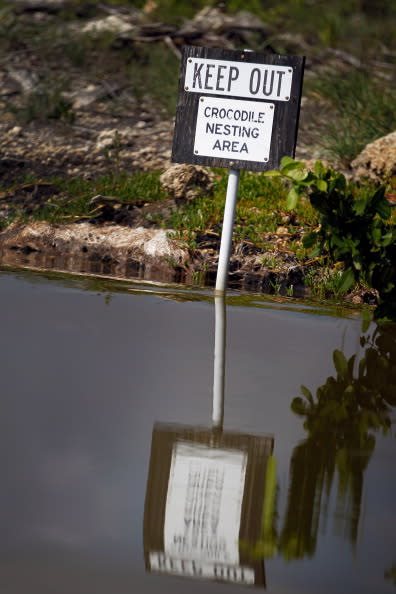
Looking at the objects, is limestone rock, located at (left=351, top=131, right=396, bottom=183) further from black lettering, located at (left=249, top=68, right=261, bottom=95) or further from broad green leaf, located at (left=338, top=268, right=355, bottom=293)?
broad green leaf, located at (left=338, top=268, right=355, bottom=293)

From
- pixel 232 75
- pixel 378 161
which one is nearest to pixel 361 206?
pixel 232 75

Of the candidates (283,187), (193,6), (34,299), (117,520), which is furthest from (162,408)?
(193,6)

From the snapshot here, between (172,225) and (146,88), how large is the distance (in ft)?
15.6

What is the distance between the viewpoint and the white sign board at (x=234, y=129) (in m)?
4.71

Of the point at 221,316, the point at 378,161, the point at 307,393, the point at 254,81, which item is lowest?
the point at 307,393

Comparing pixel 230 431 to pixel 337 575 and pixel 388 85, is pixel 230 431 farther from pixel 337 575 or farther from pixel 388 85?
pixel 388 85

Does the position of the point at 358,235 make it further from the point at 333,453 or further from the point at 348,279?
the point at 333,453

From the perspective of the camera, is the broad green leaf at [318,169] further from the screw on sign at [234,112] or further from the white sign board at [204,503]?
the white sign board at [204,503]

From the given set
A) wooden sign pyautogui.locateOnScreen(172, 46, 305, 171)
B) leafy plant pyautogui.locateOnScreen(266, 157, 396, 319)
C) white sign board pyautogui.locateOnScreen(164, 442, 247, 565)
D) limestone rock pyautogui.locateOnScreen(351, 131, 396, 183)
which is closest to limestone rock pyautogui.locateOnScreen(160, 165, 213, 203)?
limestone rock pyautogui.locateOnScreen(351, 131, 396, 183)

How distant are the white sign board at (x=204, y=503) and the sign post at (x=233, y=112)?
2257 millimetres

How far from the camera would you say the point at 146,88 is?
1036 cm

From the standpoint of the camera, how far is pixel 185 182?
22.0 ft

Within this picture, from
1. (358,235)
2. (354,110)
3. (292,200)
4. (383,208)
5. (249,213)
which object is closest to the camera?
(292,200)

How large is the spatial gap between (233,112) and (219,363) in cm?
196
